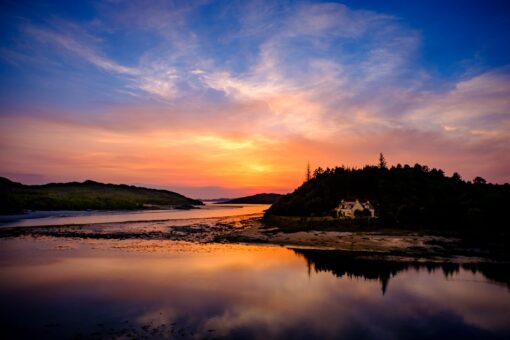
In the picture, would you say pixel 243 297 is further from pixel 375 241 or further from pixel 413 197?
pixel 413 197

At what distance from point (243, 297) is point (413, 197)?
62302 millimetres

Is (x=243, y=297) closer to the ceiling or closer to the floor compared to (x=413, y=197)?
closer to the floor

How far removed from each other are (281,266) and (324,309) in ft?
50.3

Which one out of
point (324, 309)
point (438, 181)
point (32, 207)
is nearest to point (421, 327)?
point (324, 309)

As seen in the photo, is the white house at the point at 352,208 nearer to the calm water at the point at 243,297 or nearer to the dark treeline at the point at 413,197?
the dark treeline at the point at 413,197

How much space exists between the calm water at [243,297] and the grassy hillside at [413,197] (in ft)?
87.2

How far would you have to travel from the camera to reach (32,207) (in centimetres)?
14100

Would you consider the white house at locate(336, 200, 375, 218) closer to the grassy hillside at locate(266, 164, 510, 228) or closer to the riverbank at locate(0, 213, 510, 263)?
the grassy hillside at locate(266, 164, 510, 228)

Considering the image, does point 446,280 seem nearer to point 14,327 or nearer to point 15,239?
point 14,327

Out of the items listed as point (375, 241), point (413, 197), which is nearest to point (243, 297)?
point (375, 241)

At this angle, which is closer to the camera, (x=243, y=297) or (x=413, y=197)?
(x=243, y=297)

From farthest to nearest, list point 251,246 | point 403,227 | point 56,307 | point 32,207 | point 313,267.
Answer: point 32,207 → point 403,227 → point 251,246 → point 313,267 → point 56,307

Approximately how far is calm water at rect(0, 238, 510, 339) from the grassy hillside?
26.6m

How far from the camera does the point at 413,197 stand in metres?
76.6
